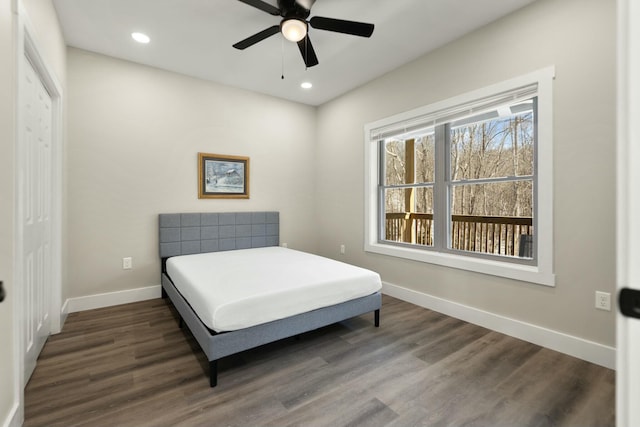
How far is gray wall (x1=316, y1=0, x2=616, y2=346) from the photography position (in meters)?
2.11

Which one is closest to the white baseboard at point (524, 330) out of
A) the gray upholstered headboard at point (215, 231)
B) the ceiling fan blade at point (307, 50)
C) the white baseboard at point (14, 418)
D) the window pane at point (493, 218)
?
the window pane at point (493, 218)

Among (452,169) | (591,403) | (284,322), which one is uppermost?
(452,169)

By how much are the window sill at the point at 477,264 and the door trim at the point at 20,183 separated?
325cm

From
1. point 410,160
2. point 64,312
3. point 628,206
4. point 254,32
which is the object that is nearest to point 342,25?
point 254,32

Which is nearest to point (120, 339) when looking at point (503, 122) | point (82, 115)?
point (82, 115)

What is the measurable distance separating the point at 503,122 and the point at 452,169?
2.09 feet

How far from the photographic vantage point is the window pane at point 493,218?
2.82 meters

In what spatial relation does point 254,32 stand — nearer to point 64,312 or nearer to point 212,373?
point 212,373

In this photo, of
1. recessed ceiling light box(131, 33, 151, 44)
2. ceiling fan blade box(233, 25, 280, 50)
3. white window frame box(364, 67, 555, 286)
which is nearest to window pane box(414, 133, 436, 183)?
white window frame box(364, 67, 555, 286)

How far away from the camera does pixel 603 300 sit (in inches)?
84.0

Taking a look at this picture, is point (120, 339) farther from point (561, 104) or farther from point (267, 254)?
point (561, 104)

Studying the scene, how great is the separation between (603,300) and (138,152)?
15.0 feet

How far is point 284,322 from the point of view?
2.21m

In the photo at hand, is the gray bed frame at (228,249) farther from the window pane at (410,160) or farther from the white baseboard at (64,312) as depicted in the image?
the window pane at (410,160)
